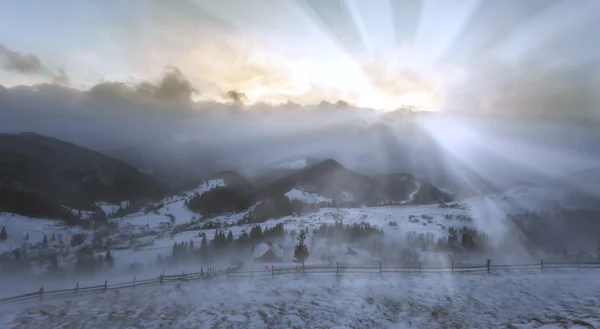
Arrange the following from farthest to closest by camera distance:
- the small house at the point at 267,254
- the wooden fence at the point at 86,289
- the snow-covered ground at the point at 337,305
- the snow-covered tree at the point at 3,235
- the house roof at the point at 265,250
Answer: the snow-covered tree at the point at 3,235 → the house roof at the point at 265,250 → the small house at the point at 267,254 → the wooden fence at the point at 86,289 → the snow-covered ground at the point at 337,305

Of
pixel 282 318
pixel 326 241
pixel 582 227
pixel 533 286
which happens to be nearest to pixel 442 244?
pixel 326 241

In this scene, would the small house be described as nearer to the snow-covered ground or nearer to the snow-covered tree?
the snow-covered ground

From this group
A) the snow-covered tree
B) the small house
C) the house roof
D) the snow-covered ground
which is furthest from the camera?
the snow-covered tree

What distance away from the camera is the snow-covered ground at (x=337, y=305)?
28.8 meters

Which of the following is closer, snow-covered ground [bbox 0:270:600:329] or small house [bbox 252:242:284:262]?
snow-covered ground [bbox 0:270:600:329]

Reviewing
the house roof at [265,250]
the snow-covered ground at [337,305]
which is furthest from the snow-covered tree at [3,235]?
the snow-covered ground at [337,305]

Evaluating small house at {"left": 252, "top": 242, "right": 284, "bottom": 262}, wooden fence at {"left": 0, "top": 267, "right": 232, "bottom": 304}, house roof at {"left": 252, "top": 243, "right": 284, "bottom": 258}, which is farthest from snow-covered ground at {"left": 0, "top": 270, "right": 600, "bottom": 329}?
house roof at {"left": 252, "top": 243, "right": 284, "bottom": 258}

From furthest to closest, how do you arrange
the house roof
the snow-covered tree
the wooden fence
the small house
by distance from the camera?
the snow-covered tree, the house roof, the small house, the wooden fence

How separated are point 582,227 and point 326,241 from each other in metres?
135

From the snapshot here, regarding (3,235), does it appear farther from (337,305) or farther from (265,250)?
(337,305)

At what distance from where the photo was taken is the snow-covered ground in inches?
1134

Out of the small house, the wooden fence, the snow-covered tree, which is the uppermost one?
the wooden fence

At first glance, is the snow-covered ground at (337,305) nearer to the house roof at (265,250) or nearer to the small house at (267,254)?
the small house at (267,254)

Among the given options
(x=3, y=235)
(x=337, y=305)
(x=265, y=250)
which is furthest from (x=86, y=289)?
(x=3, y=235)
